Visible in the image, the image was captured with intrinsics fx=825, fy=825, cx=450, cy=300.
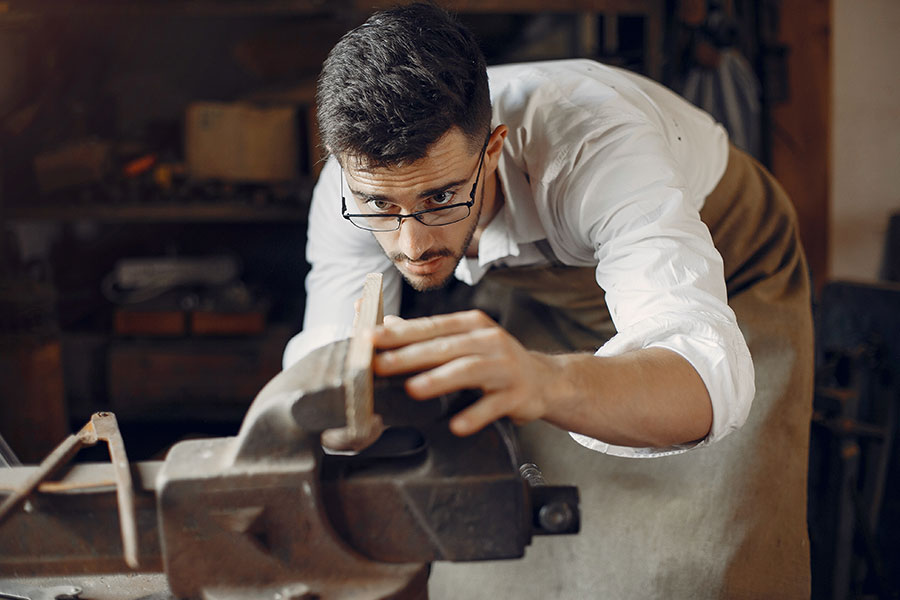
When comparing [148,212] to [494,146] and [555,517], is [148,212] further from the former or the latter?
[555,517]

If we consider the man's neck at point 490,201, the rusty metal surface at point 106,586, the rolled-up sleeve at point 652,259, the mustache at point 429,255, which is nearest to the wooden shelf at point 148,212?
A: the man's neck at point 490,201

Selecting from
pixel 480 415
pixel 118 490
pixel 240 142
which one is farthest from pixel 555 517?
pixel 240 142

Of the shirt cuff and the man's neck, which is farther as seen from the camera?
the man's neck

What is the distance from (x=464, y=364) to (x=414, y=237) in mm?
620

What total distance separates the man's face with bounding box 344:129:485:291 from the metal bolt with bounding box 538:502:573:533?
64cm

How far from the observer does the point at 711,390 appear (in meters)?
1.00

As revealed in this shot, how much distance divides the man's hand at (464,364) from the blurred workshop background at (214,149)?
1.93 meters

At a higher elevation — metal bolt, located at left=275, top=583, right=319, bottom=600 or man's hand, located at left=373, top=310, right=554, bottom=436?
man's hand, located at left=373, top=310, right=554, bottom=436

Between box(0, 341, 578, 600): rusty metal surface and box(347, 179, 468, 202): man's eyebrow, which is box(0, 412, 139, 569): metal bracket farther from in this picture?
box(347, 179, 468, 202): man's eyebrow

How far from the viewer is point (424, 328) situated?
80 centimetres

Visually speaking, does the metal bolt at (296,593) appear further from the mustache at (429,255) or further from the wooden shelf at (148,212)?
the wooden shelf at (148,212)

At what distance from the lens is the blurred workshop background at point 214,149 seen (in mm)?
2668

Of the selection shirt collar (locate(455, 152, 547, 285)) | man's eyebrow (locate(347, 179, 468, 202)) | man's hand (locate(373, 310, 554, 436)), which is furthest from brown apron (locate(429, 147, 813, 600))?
man's hand (locate(373, 310, 554, 436))

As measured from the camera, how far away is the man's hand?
767 millimetres
